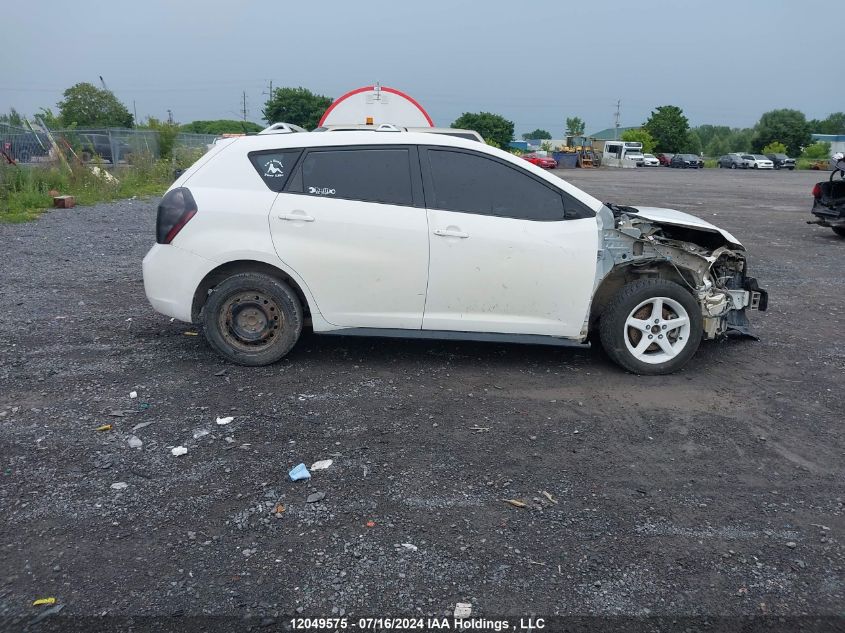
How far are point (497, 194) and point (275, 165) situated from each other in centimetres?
175

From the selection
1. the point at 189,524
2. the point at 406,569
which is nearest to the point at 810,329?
the point at 406,569

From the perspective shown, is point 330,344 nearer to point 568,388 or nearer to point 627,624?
point 568,388

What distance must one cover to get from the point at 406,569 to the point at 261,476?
1.17m

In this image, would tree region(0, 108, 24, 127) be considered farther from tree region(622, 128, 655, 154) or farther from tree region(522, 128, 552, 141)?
tree region(522, 128, 552, 141)

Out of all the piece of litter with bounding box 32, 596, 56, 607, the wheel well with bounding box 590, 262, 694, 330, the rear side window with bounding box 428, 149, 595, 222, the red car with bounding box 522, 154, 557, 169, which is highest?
the red car with bounding box 522, 154, 557, 169

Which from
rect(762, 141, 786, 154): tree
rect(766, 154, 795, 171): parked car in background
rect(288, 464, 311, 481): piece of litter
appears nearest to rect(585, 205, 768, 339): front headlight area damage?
rect(288, 464, 311, 481): piece of litter

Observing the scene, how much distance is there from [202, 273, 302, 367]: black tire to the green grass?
9.59 m

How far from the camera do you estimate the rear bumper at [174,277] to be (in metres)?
5.47

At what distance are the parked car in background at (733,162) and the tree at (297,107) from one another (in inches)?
1510

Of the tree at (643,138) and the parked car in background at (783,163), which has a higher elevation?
the tree at (643,138)

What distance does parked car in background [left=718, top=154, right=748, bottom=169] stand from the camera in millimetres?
65188

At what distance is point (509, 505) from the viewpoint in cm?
375

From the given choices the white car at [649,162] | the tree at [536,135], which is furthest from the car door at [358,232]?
the tree at [536,135]

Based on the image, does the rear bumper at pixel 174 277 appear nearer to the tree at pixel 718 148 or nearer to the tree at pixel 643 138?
the tree at pixel 643 138
